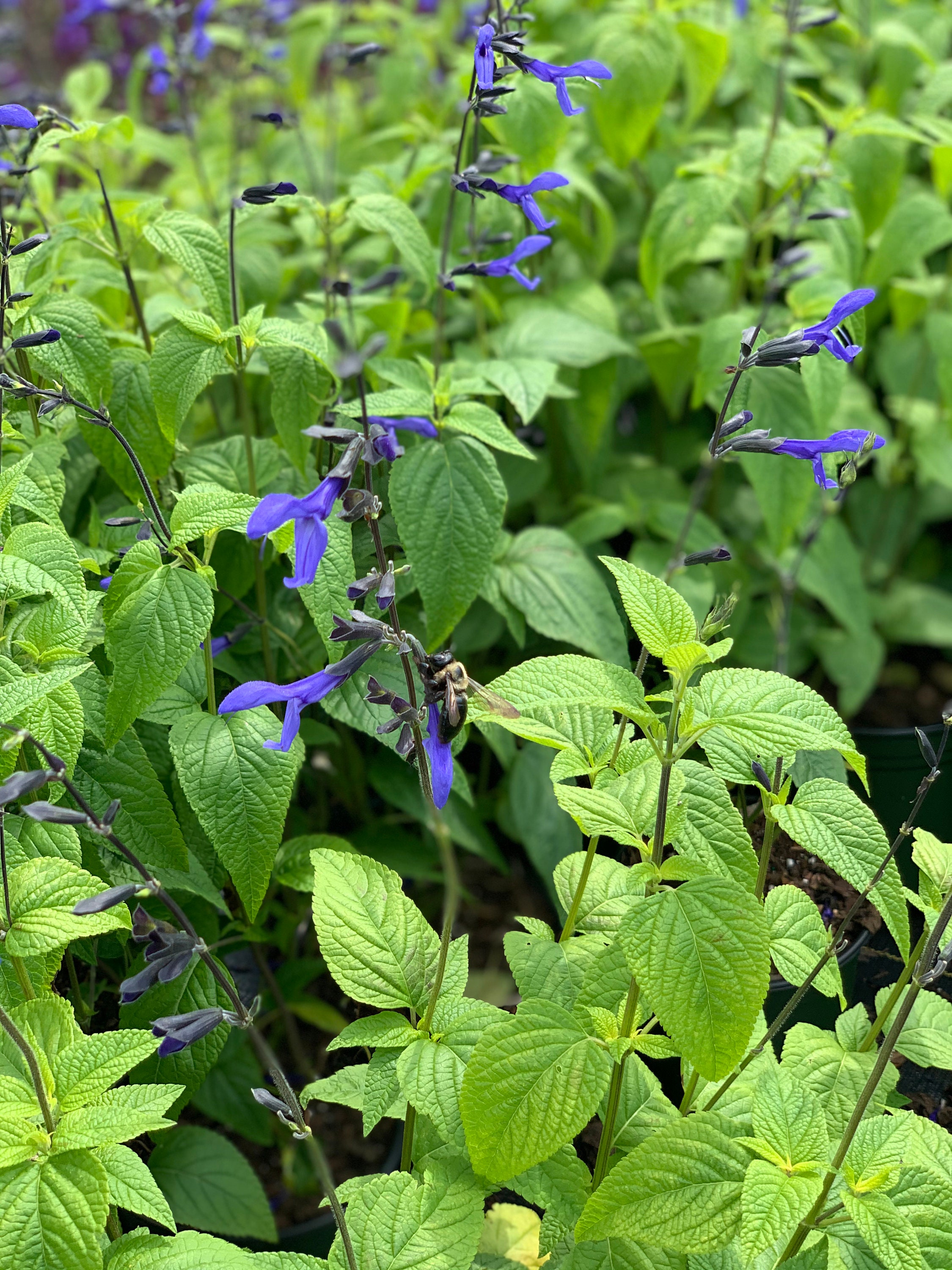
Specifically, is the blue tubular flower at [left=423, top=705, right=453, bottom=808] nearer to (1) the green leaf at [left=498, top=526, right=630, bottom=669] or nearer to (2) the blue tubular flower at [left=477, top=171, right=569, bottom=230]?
(1) the green leaf at [left=498, top=526, right=630, bottom=669]

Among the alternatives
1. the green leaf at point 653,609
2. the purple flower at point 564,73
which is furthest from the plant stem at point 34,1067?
the purple flower at point 564,73

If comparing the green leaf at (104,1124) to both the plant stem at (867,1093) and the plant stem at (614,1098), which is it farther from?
the plant stem at (867,1093)

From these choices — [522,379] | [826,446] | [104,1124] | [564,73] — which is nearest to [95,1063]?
[104,1124]

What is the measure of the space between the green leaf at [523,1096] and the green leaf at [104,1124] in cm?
24

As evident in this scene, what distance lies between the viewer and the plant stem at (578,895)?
1015 millimetres

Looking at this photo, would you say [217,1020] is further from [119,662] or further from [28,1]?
[28,1]

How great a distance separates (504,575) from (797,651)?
997mm

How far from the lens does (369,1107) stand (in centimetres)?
92

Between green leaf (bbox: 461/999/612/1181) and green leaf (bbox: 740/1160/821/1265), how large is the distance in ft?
0.43

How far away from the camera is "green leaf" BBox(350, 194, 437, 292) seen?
1.43m

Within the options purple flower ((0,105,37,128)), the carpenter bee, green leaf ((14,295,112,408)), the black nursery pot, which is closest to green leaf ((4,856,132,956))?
the carpenter bee

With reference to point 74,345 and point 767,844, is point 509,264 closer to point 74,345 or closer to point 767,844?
point 74,345

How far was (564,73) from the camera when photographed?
1333 mm

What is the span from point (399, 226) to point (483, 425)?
1.11ft
